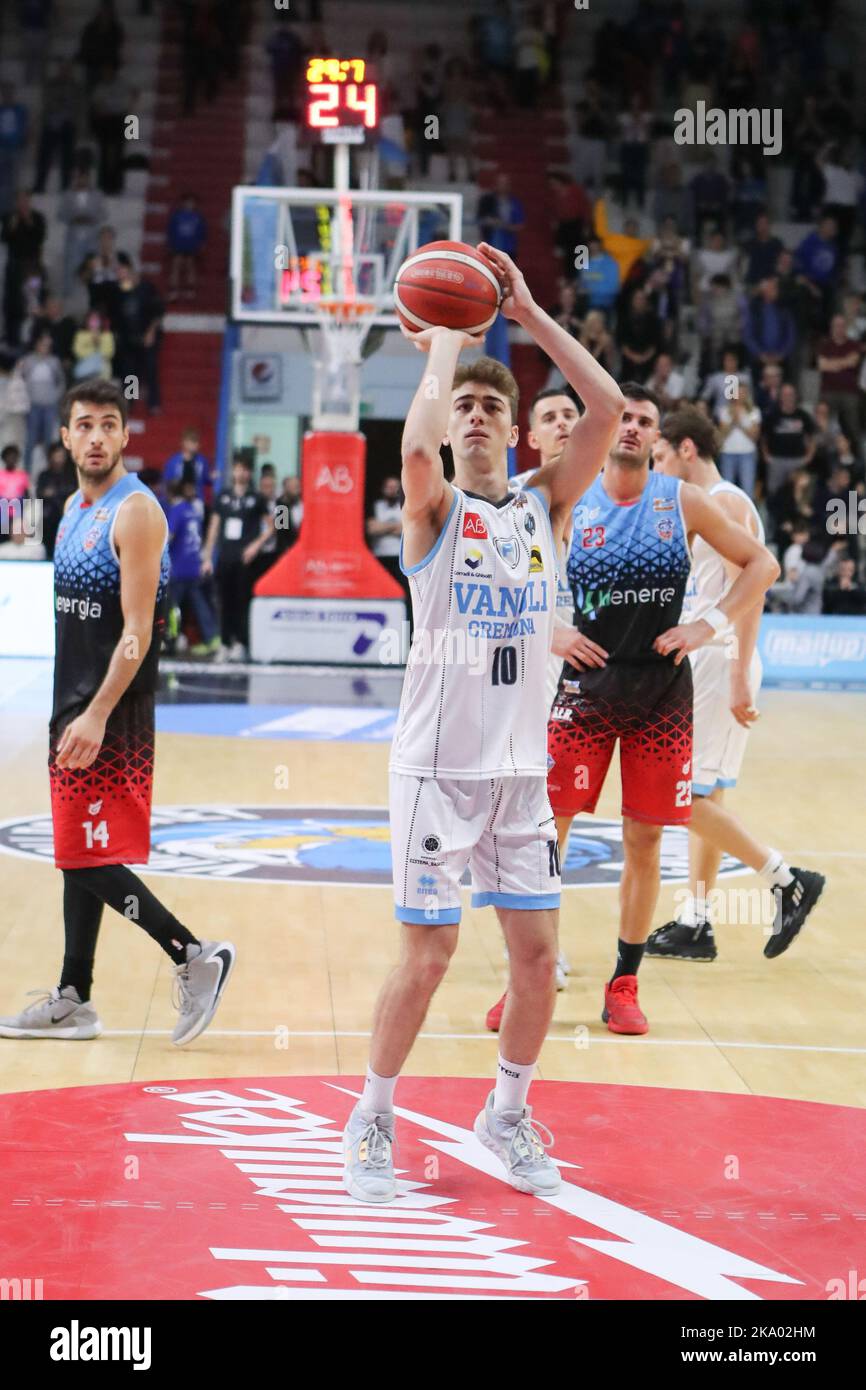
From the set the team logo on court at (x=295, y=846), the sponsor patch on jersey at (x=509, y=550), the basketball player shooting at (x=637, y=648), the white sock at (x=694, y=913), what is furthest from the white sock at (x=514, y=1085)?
the team logo on court at (x=295, y=846)

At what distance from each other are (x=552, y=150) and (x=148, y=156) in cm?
586

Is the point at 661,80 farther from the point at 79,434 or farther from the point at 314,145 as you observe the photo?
the point at 79,434

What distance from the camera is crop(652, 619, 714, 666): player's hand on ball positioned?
6277mm

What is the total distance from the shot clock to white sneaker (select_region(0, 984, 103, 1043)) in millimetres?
12635

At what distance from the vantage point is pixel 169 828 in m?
9.56

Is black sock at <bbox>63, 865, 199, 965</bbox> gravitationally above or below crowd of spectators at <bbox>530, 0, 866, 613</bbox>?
below

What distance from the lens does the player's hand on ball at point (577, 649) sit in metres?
6.39

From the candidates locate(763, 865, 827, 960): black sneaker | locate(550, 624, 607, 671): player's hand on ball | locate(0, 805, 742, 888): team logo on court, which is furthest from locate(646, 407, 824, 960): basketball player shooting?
locate(0, 805, 742, 888): team logo on court

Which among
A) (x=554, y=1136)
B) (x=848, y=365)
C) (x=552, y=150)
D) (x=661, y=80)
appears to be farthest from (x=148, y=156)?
(x=554, y=1136)

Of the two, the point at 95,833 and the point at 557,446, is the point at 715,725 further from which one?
the point at 95,833

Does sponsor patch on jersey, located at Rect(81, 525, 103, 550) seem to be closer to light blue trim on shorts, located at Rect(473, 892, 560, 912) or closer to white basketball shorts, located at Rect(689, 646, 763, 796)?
light blue trim on shorts, located at Rect(473, 892, 560, 912)

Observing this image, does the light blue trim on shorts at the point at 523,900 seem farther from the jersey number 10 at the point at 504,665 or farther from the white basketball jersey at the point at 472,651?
the jersey number 10 at the point at 504,665
